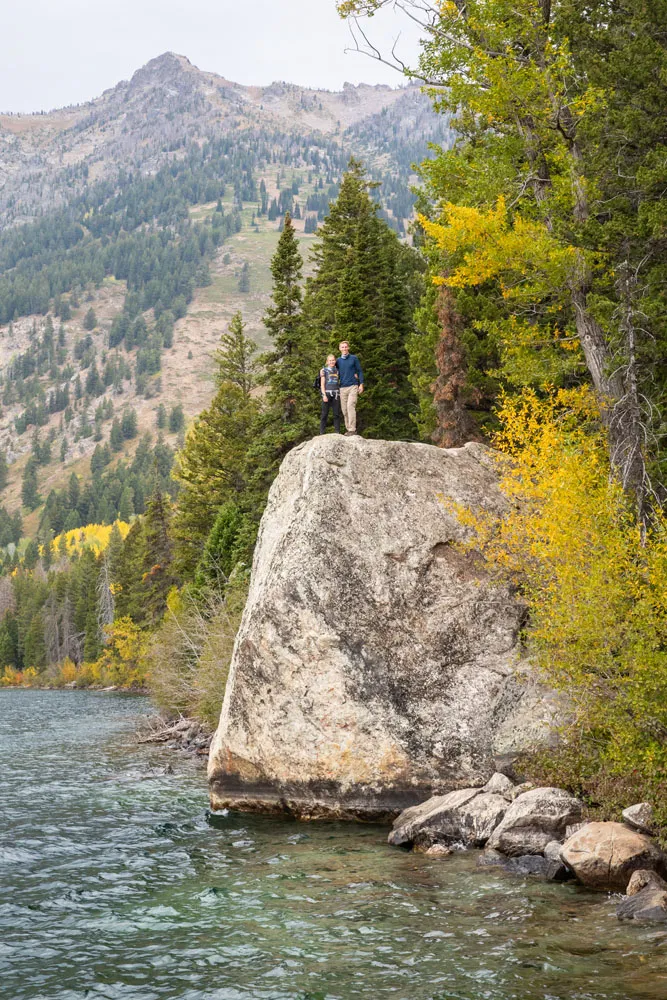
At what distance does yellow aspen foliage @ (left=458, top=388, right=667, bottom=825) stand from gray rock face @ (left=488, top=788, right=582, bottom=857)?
3.21 feet

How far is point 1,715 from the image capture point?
5531 centimetres

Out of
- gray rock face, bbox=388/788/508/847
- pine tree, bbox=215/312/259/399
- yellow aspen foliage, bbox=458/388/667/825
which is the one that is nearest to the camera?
yellow aspen foliage, bbox=458/388/667/825

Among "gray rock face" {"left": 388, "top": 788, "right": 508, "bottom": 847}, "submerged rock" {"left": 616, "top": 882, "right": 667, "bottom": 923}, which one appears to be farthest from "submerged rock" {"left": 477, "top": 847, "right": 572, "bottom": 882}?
"submerged rock" {"left": 616, "top": 882, "right": 667, "bottom": 923}

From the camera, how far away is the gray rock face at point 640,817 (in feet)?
44.7

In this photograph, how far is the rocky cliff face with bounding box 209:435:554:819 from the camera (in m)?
18.3

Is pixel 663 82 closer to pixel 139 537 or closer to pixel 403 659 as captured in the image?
pixel 403 659

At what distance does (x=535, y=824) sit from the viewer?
14.9m

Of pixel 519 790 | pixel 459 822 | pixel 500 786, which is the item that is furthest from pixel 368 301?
pixel 459 822

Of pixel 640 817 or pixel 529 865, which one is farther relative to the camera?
pixel 529 865

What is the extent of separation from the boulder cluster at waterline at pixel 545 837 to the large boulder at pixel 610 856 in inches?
0.6

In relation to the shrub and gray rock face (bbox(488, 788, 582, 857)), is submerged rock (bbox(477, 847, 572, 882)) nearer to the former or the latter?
gray rock face (bbox(488, 788, 582, 857))

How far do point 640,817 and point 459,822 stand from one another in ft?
11.8

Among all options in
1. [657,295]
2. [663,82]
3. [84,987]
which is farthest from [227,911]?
[663,82]

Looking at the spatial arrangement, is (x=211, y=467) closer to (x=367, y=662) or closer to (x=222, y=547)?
(x=222, y=547)
